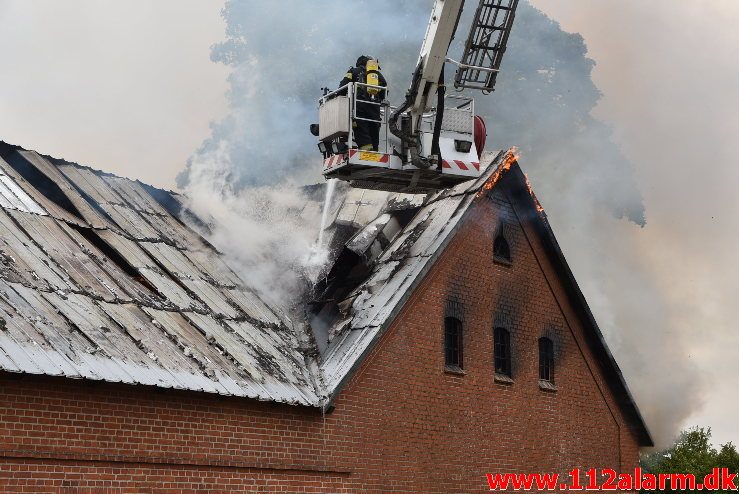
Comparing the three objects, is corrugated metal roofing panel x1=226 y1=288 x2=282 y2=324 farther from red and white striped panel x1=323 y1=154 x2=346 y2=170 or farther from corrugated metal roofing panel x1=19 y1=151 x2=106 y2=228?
Result: red and white striped panel x1=323 y1=154 x2=346 y2=170

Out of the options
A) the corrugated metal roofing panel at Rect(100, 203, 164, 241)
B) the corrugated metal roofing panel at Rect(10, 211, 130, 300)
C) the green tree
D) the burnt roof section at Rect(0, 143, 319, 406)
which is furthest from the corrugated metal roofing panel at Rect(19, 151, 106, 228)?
the green tree

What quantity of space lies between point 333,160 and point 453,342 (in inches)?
155

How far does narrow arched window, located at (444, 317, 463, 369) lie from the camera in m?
18.7

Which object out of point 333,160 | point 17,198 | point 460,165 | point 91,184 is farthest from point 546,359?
point 17,198

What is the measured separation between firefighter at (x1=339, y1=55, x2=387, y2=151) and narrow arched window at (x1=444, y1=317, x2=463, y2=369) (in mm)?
3498

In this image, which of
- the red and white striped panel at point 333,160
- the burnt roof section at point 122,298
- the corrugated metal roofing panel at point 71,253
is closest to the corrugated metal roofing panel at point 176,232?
the burnt roof section at point 122,298

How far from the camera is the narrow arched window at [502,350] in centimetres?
1973

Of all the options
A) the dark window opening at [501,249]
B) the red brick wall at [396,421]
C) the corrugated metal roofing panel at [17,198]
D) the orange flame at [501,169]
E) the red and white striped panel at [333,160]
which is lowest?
the red brick wall at [396,421]

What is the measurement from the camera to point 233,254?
63.3 ft

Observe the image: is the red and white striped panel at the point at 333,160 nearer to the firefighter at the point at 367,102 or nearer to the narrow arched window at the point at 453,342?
the firefighter at the point at 367,102

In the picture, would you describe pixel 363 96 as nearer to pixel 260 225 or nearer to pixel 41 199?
pixel 260 225

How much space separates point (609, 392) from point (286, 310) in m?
7.02

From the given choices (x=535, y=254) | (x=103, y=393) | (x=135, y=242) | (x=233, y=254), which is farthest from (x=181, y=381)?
(x=535, y=254)

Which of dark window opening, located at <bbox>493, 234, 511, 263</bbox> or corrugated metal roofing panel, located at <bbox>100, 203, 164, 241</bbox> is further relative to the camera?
dark window opening, located at <bbox>493, 234, 511, 263</bbox>
